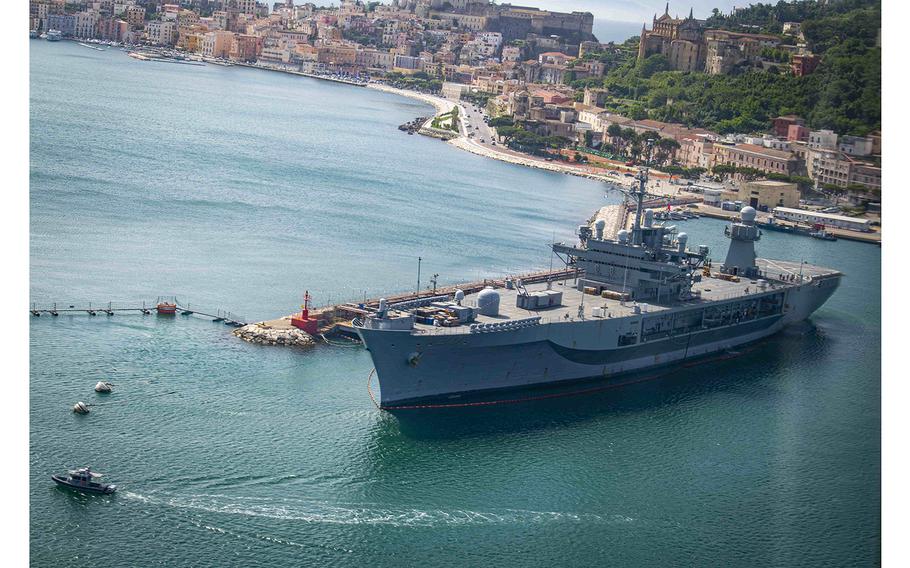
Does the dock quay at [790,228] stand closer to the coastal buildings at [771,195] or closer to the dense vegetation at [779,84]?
the coastal buildings at [771,195]

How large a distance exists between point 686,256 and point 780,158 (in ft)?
66.3

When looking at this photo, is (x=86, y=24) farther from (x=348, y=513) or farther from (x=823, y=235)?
(x=348, y=513)

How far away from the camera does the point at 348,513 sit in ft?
41.8

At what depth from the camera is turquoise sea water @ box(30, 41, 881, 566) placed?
1225cm

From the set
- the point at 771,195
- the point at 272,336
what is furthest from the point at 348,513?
the point at 771,195

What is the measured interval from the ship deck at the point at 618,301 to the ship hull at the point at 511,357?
9.7 inches

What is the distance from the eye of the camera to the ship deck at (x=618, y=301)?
17328mm

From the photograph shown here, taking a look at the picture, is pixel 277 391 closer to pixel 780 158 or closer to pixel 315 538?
pixel 315 538

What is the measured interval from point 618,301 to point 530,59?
2755 inches

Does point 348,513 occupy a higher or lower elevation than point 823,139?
lower

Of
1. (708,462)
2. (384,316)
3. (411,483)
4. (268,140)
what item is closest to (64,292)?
(384,316)

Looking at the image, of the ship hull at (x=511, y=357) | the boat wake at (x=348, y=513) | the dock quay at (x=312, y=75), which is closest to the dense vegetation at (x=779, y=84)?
the ship hull at (x=511, y=357)

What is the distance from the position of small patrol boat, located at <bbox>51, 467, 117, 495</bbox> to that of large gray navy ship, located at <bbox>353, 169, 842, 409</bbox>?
15.2ft

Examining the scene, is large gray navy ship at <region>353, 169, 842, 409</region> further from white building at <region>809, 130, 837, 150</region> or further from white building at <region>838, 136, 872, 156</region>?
white building at <region>809, 130, 837, 150</region>
